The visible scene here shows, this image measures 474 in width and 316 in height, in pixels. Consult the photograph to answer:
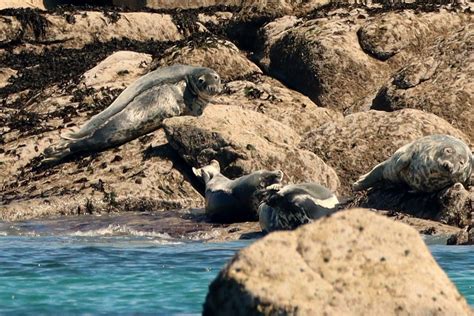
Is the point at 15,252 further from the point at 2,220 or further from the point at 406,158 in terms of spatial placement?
the point at 406,158

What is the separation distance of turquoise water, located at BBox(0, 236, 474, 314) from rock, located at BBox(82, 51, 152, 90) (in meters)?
5.56

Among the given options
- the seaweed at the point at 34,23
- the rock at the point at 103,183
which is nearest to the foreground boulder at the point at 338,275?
the rock at the point at 103,183

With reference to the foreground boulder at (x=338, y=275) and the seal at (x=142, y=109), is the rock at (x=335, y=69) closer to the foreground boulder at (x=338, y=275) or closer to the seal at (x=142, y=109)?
the seal at (x=142, y=109)

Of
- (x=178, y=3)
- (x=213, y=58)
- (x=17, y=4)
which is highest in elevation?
(x=17, y=4)

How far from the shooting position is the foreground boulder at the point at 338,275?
221 inches

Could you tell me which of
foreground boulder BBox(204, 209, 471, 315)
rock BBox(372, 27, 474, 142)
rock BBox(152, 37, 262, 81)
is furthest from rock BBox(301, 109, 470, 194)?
foreground boulder BBox(204, 209, 471, 315)

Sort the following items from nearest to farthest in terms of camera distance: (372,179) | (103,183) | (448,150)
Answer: (448,150), (372,179), (103,183)

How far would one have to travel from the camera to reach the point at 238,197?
42.2 ft

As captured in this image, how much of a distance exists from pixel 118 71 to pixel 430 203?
22.9ft

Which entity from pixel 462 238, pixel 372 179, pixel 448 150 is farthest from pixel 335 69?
pixel 462 238

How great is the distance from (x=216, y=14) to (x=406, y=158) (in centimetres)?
1048

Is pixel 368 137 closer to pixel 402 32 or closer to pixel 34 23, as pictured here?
pixel 402 32

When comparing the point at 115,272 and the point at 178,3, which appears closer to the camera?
the point at 115,272

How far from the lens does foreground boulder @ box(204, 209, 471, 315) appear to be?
5.62 m
